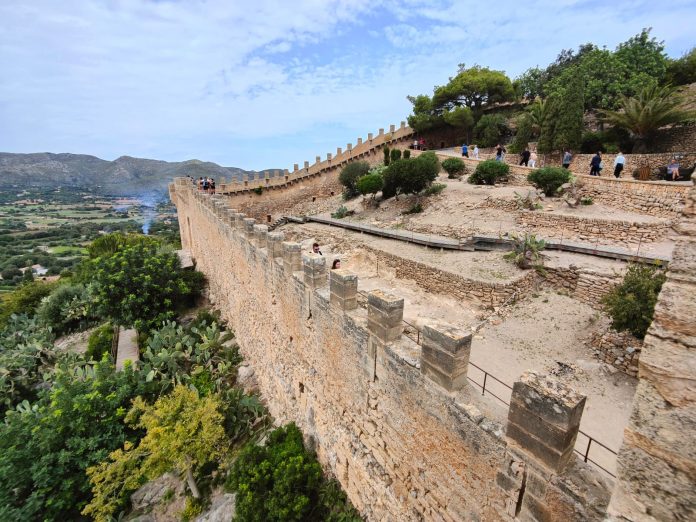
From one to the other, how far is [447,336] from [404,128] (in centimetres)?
3219

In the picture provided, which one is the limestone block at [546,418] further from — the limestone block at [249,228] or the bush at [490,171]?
the bush at [490,171]

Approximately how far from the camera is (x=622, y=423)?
18.6ft

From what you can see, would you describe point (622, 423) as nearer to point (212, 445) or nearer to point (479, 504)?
point (479, 504)

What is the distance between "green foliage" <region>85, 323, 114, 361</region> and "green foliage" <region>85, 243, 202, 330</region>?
2.11 meters

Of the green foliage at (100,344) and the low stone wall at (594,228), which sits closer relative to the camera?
the low stone wall at (594,228)

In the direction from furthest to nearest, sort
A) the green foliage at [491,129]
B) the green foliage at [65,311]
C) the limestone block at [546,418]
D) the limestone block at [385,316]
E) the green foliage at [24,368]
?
1. the green foliage at [491,129]
2. the green foliage at [65,311]
3. the green foliage at [24,368]
4. the limestone block at [385,316]
5. the limestone block at [546,418]

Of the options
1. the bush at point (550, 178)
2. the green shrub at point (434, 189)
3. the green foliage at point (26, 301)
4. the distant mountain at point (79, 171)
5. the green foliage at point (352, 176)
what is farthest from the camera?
the distant mountain at point (79, 171)

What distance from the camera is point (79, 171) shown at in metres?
162

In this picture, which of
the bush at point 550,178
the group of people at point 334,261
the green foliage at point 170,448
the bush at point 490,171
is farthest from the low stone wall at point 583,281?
the green foliage at point 170,448

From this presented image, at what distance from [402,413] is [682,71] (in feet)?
98.7

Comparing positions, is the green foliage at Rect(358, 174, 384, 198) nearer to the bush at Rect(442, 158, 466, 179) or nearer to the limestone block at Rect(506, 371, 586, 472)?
the bush at Rect(442, 158, 466, 179)

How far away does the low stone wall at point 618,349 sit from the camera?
6.96 m

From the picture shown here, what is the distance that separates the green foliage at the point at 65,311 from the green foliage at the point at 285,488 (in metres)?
15.9

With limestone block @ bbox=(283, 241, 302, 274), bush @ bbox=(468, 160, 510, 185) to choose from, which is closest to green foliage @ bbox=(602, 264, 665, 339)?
limestone block @ bbox=(283, 241, 302, 274)
